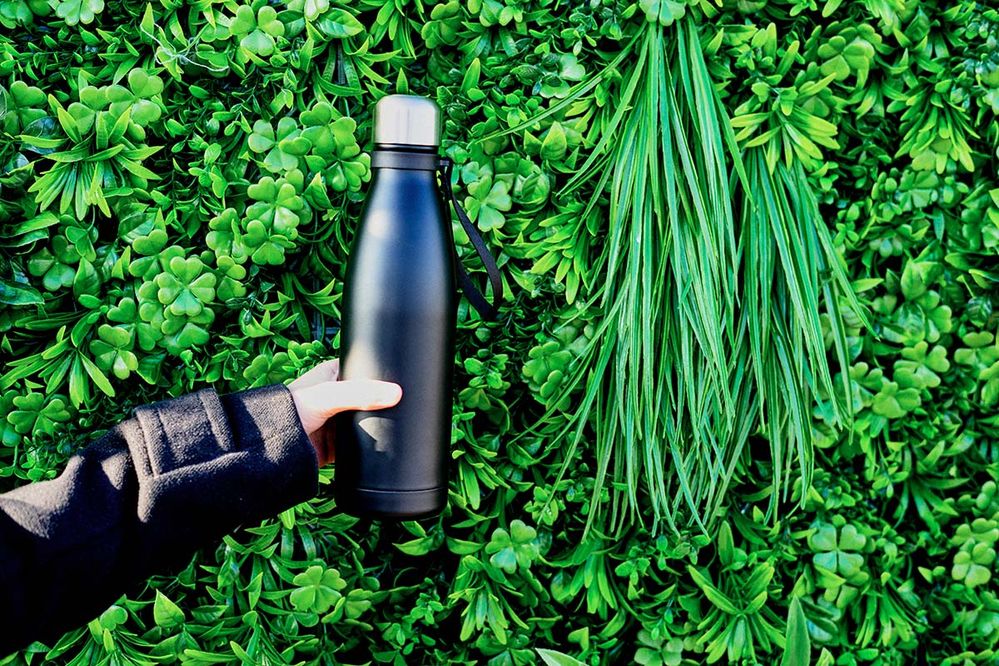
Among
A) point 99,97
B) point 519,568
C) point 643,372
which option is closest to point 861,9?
point 643,372

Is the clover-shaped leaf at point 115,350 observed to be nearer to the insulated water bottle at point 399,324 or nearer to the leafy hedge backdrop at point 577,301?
the leafy hedge backdrop at point 577,301

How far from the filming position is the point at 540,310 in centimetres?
158

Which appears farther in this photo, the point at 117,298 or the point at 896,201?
the point at 896,201

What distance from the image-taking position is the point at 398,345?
1.24 m

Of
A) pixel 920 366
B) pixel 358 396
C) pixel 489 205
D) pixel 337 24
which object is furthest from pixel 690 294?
pixel 337 24

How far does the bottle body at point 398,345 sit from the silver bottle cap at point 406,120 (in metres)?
0.05

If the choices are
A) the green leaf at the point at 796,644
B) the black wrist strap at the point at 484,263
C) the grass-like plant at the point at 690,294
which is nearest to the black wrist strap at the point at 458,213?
the black wrist strap at the point at 484,263

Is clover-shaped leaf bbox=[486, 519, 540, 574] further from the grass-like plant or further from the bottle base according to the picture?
the bottle base

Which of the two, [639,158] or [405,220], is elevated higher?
[639,158]

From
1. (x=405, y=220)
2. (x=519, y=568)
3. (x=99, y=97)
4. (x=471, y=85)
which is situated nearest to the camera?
(x=405, y=220)

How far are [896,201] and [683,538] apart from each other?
0.74 metres

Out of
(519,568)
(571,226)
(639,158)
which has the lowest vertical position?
(519,568)

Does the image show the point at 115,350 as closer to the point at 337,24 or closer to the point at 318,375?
the point at 318,375

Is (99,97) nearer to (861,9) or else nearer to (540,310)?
(540,310)
